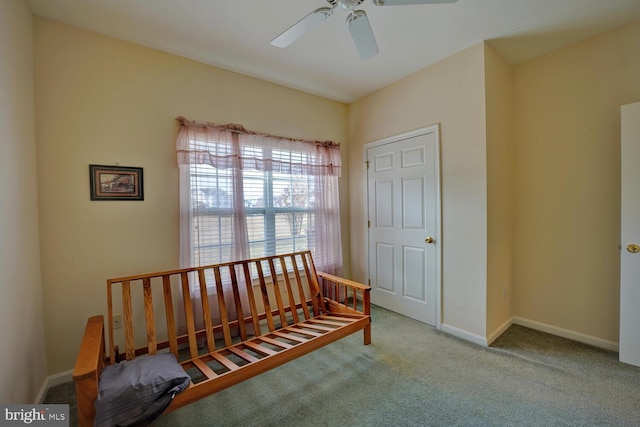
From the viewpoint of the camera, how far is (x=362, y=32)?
1.57 metres

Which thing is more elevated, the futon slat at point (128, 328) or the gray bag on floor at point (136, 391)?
the futon slat at point (128, 328)

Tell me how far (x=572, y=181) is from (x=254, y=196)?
2.98 metres

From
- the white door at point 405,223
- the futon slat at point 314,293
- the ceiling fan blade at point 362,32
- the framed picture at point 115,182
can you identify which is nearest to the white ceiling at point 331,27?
the ceiling fan blade at point 362,32

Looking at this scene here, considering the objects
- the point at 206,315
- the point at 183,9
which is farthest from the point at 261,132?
the point at 206,315

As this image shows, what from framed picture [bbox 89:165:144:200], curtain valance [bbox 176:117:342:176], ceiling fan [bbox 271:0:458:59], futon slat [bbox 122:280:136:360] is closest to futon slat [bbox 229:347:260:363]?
futon slat [bbox 122:280:136:360]

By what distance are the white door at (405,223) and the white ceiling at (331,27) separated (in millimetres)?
820

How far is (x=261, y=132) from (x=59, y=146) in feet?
5.25

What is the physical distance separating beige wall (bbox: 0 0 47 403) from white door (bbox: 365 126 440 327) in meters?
2.97

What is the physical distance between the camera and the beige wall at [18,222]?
1370 millimetres

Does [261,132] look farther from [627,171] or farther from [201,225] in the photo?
[627,171]

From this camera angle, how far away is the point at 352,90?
3.25 metres

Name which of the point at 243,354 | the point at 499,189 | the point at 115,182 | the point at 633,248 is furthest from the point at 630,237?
the point at 115,182

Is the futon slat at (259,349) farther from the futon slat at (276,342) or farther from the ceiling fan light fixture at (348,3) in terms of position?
the ceiling fan light fixture at (348,3)

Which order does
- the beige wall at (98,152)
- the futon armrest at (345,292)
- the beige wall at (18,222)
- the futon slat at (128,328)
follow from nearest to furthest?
the beige wall at (18,222) < the futon slat at (128,328) < the beige wall at (98,152) < the futon armrest at (345,292)
